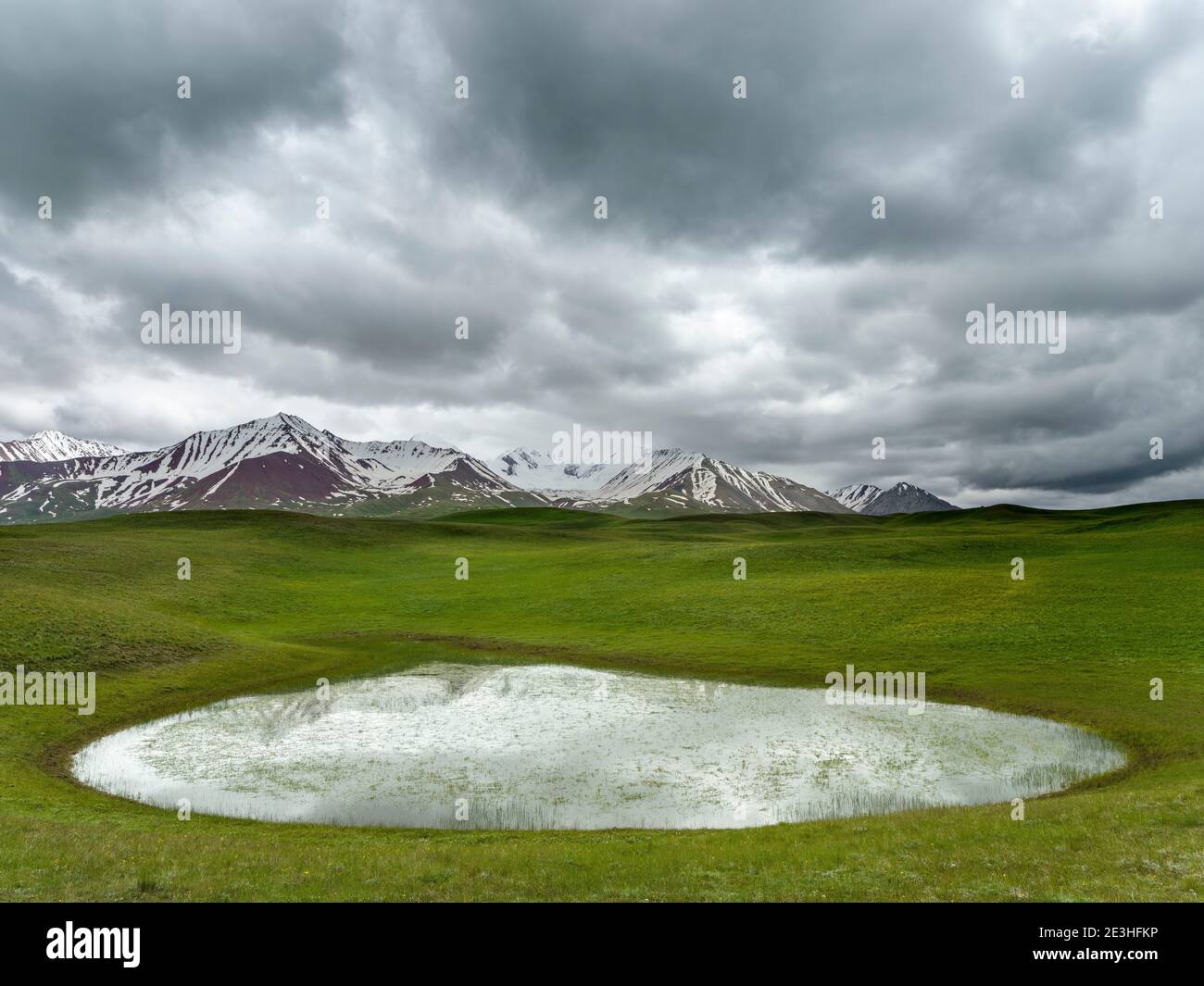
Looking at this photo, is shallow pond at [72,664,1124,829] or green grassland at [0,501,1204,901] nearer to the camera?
green grassland at [0,501,1204,901]

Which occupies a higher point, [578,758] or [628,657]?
[578,758]

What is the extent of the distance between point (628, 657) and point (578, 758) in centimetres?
2727

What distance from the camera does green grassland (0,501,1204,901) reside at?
54.1 ft

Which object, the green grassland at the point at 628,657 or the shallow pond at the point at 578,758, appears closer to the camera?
the green grassland at the point at 628,657

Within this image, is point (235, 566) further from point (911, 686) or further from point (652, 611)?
point (911, 686)

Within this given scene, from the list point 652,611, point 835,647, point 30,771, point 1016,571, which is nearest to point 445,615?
point 652,611

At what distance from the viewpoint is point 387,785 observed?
2900 centimetres

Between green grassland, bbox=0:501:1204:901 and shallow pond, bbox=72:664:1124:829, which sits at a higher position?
green grassland, bbox=0:501:1204:901

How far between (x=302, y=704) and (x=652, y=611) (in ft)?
139

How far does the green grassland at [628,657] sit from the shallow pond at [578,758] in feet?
7.21

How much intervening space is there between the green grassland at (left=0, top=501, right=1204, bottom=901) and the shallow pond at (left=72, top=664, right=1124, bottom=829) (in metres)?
2.20

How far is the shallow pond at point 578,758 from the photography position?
1046 inches

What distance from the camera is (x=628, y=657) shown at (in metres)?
59.9
